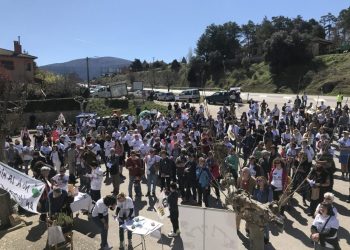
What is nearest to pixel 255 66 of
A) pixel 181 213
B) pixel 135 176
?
pixel 135 176

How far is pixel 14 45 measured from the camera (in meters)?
57.1

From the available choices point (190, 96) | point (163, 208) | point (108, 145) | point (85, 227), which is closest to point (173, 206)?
point (163, 208)

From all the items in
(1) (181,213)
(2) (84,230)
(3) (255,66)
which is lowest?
(2) (84,230)

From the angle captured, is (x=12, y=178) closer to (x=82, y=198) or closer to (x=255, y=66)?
(x=82, y=198)

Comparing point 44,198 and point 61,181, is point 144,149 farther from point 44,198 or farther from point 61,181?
point 44,198

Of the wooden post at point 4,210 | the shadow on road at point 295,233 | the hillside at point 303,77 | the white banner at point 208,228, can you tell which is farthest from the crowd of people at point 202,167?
the hillside at point 303,77

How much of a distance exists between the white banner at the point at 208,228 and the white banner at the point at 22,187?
4.82 m

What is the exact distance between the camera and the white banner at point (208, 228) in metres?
6.89

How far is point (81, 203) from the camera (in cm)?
1085

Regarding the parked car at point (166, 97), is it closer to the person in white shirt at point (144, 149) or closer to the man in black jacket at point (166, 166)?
the person in white shirt at point (144, 149)

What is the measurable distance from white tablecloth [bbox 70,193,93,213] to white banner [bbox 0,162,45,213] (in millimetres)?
921

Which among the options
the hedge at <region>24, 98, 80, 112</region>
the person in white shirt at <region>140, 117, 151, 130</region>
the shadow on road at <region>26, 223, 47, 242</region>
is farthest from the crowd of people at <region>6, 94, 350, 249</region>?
the hedge at <region>24, 98, 80, 112</region>

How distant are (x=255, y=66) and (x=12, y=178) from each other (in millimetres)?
62538

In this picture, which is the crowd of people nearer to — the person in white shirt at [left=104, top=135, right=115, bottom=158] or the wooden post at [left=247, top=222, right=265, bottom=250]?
the person in white shirt at [left=104, top=135, right=115, bottom=158]
